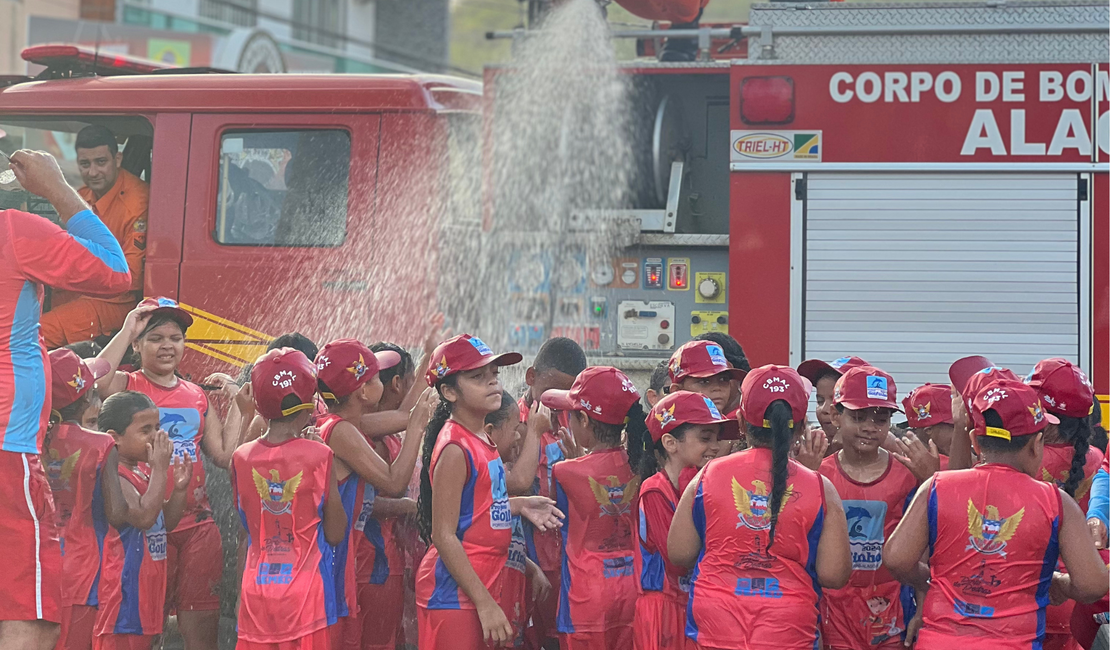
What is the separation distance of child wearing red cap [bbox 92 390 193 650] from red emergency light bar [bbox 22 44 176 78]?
2730 mm

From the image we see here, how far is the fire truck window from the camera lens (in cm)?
592

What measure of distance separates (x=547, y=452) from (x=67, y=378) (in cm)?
183

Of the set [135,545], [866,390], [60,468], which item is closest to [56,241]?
[60,468]

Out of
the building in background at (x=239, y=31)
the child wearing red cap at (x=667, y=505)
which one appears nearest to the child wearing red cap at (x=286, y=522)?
the child wearing red cap at (x=667, y=505)

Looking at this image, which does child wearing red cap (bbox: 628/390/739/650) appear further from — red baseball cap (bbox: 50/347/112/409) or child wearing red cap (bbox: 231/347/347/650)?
red baseball cap (bbox: 50/347/112/409)

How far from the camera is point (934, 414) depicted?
14.6 feet

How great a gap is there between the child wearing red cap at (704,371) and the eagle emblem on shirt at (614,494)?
435 millimetres

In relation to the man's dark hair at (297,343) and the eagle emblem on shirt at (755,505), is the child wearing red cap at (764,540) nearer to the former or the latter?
the eagle emblem on shirt at (755,505)

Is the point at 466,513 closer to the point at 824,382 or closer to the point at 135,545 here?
the point at 135,545

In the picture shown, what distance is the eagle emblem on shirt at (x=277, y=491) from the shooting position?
3965mm

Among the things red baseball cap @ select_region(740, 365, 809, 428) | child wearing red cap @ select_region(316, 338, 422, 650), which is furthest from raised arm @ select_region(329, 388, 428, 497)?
red baseball cap @ select_region(740, 365, 809, 428)

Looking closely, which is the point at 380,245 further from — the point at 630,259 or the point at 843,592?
the point at 843,592

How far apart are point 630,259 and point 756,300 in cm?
71

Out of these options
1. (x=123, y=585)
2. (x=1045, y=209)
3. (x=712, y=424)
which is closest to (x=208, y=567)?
(x=123, y=585)
